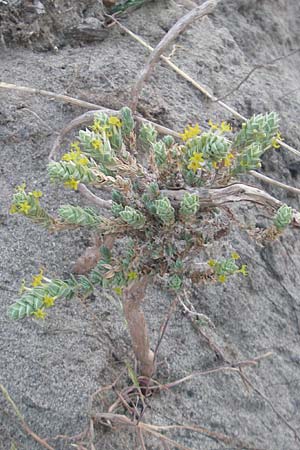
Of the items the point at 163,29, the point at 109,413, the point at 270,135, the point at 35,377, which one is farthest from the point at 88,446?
the point at 163,29

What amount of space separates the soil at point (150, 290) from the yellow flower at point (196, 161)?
50cm

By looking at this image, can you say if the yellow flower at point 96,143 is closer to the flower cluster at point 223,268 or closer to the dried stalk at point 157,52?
the flower cluster at point 223,268

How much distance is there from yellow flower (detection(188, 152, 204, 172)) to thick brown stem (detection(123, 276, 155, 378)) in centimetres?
27

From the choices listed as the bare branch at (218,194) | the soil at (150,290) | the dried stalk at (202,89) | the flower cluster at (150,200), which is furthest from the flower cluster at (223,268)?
the dried stalk at (202,89)

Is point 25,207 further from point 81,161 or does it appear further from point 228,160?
point 228,160

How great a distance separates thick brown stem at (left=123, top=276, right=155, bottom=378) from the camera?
1303 mm

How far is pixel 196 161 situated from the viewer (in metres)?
1.14

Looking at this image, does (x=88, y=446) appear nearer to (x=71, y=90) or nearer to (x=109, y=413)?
(x=109, y=413)

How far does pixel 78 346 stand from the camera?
1.45 m

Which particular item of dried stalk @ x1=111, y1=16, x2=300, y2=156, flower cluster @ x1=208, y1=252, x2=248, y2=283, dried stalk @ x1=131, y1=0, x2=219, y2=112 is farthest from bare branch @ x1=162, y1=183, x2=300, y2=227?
dried stalk @ x1=111, y1=16, x2=300, y2=156

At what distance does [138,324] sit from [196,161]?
0.44 metres

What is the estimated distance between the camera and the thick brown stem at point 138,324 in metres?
1.30

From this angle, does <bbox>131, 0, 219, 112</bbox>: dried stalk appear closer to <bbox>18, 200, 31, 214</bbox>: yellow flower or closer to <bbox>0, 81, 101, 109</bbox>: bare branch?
<bbox>0, 81, 101, 109</bbox>: bare branch

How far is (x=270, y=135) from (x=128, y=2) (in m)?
1.24
